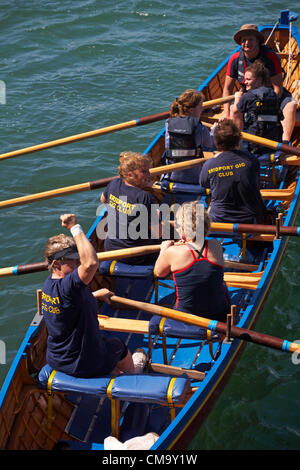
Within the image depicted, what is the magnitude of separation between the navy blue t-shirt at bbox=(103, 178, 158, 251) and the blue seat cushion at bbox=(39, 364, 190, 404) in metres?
2.20

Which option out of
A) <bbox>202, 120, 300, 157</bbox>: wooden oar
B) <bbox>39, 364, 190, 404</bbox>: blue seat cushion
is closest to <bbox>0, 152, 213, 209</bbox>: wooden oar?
<bbox>202, 120, 300, 157</bbox>: wooden oar

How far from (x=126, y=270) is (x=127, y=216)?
717 mm

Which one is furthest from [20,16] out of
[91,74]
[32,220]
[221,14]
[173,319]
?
[173,319]

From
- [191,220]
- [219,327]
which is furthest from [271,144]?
[219,327]

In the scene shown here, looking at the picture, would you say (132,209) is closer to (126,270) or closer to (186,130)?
(126,270)

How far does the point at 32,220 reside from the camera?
13133mm

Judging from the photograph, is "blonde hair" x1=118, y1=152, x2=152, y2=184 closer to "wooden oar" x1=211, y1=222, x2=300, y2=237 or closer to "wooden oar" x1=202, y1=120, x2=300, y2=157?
"wooden oar" x1=211, y1=222, x2=300, y2=237

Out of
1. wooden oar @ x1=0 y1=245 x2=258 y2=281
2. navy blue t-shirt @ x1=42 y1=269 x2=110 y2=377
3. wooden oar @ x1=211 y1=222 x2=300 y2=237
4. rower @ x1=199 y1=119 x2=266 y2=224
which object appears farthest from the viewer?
rower @ x1=199 y1=119 x2=266 y2=224

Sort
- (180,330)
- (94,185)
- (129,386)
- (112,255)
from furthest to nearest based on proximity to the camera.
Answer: (94,185), (112,255), (180,330), (129,386)

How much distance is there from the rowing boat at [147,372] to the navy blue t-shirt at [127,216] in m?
0.33

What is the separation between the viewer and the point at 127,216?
7.91 m

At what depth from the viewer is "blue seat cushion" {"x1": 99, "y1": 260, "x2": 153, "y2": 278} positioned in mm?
7977
